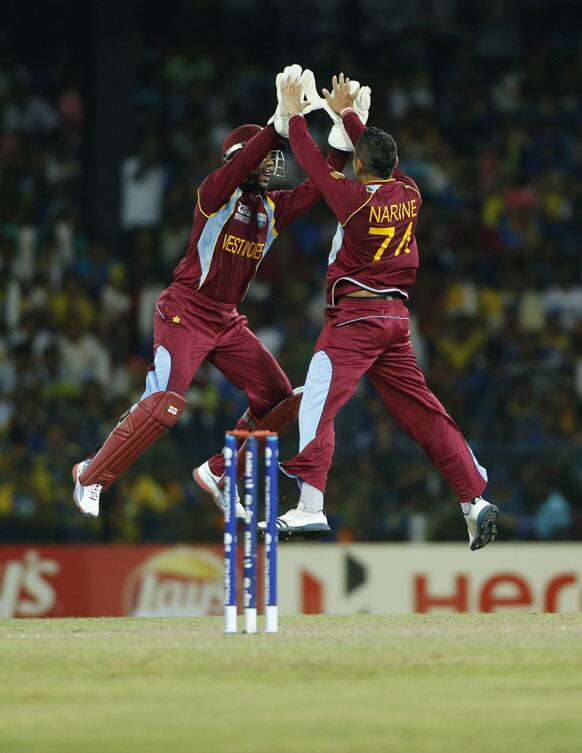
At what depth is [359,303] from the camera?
874 centimetres

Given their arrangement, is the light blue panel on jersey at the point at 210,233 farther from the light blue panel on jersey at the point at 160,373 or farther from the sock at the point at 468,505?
the sock at the point at 468,505

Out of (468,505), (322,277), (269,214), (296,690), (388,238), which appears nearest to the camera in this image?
(296,690)

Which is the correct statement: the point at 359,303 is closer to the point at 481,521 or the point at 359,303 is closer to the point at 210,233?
the point at 210,233

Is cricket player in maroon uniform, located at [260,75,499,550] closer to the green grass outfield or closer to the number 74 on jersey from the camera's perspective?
the number 74 on jersey

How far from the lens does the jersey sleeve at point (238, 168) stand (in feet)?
28.7

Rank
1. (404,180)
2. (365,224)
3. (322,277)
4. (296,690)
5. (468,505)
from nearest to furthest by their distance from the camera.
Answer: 1. (296,690)
2. (365,224)
3. (404,180)
4. (468,505)
5. (322,277)

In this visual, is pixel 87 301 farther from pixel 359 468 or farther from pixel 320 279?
pixel 359 468

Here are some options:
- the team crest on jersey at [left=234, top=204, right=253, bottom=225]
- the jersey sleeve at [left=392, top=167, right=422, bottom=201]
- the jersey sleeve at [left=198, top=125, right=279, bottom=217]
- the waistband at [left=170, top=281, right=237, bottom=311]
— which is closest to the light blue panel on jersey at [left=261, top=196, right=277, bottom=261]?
the team crest on jersey at [left=234, top=204, right=253, bottom=225]

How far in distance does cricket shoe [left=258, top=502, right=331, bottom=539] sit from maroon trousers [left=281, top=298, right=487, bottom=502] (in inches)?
6.5

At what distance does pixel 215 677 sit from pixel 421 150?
35.9ft

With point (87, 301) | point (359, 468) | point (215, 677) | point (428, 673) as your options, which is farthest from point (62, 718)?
point (87, 301)

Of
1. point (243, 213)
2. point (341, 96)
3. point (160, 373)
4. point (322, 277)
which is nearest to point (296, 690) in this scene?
point (160, 373)

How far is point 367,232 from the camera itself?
8.59m

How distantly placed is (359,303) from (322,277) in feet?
24.7
